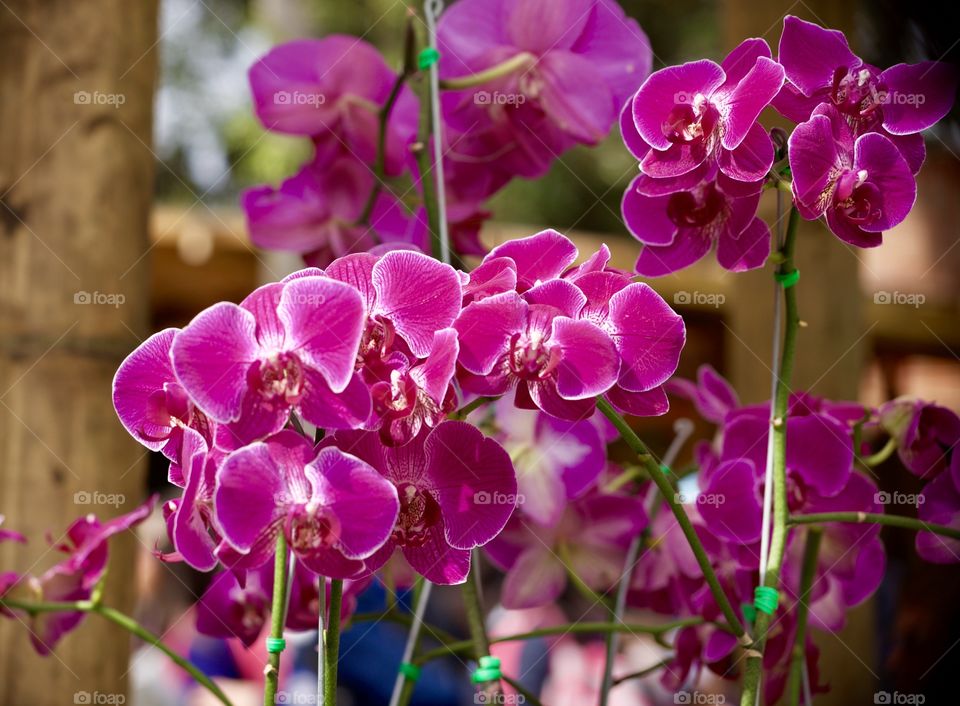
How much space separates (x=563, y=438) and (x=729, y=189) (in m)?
0.22

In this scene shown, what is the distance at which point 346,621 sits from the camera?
61cm

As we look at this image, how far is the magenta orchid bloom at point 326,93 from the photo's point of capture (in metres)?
0.72

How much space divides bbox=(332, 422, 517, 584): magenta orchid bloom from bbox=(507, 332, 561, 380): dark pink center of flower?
3cm

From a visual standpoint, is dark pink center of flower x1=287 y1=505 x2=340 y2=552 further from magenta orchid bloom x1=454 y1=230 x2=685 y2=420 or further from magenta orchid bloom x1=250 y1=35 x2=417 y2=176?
magenta orchid bloom x1=250 y1=35 x2=417 y2=176

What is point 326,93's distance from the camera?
0.72m

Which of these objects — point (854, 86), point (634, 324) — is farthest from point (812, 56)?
point (634, 324)

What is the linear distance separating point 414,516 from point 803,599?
0.28m

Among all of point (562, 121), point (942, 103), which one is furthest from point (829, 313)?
point (942, 103)

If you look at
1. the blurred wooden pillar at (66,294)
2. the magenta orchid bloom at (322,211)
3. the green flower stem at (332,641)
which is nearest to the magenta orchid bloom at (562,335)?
the green flower stem at (332,641)

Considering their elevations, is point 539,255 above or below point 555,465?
above

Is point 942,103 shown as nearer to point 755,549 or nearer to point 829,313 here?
point 755,549

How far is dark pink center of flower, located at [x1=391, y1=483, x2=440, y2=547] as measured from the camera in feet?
1.31

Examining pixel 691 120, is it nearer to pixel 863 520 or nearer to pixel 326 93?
pixel 863 520

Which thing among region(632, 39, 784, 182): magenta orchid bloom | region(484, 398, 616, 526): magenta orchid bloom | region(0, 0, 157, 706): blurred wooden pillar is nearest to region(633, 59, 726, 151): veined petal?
region(632, 39, 784, 182): magenta orchid bloom
